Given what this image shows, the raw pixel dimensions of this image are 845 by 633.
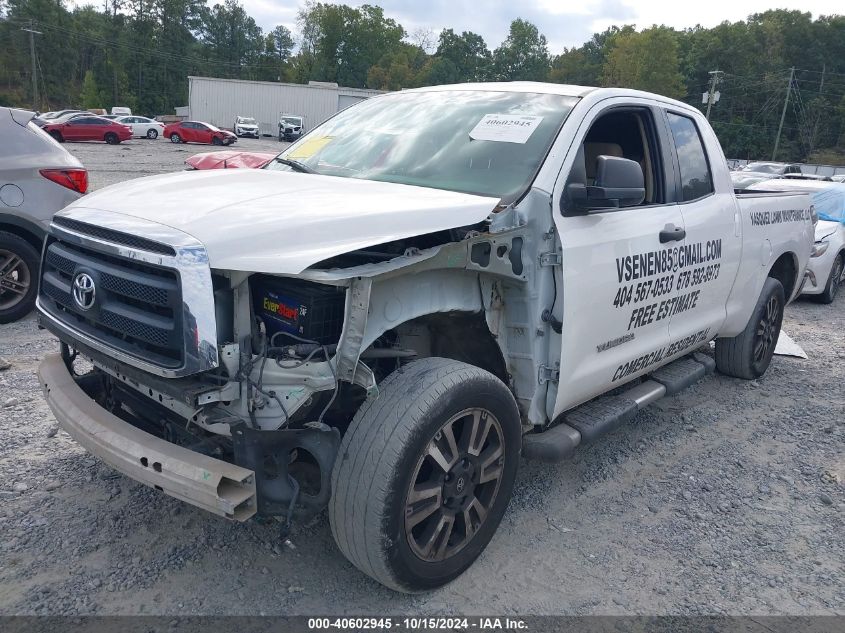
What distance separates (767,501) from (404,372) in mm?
2472

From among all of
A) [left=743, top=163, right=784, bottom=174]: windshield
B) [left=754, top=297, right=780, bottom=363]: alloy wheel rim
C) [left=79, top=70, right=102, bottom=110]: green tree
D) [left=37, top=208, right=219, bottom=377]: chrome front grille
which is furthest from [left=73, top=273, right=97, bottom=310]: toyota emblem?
[left=79, top=70, right=102, bottom=110]: green tree

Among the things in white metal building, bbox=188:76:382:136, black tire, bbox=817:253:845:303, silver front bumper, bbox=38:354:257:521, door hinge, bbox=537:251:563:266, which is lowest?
black tire, bbox=817:253:845:303

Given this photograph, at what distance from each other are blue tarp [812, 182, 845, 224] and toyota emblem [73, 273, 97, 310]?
34.1ft

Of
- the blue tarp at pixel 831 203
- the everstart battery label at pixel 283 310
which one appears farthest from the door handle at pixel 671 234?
the blue tarp at pixel 831 203

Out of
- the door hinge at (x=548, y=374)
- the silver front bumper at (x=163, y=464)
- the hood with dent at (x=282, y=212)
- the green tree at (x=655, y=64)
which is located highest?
the green tree at (x=655, y=64)

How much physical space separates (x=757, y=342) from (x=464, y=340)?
11.3 feet

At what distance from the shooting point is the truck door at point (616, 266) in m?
3.31

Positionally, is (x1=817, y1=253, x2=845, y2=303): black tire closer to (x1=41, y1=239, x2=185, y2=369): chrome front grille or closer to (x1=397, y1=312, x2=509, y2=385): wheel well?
(x1=397, y1=312, x2=509, y2=385): wheel well

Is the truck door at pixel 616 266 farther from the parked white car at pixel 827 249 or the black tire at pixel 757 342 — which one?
the parked white car at pixel 827 249

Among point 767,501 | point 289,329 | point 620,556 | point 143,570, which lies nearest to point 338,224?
point 289,329

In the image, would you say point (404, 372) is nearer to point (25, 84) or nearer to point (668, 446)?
point (668, 446)

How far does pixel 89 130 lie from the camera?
37.0 m

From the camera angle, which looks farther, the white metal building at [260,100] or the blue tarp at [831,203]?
the white metal building at [260,100]

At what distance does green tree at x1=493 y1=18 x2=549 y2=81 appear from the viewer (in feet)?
329
